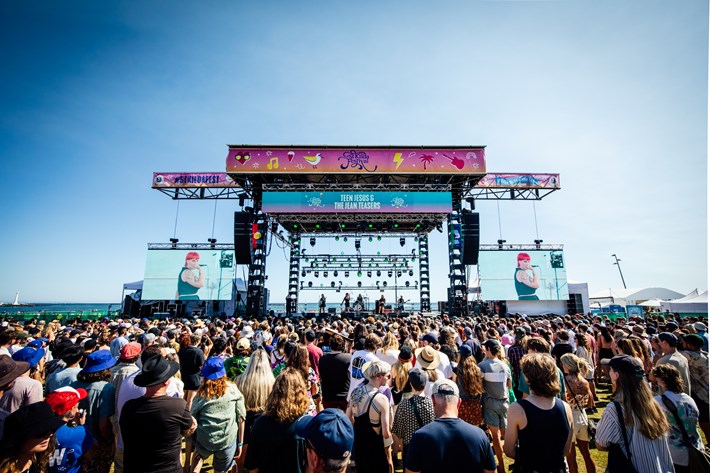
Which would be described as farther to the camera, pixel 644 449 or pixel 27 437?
pixel 644 449

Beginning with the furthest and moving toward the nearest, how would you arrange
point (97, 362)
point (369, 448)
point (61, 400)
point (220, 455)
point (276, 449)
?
point (97, 362) → point (220, 455) → point (369, 448) → point (61, 400) → point (276, 449)

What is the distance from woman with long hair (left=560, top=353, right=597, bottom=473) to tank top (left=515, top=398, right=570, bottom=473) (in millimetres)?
1577

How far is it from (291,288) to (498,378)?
911 inches

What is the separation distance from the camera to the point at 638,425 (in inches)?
105

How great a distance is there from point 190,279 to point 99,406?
2096 centimetres

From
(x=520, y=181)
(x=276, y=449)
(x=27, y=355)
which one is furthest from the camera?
(x=520, y=181)

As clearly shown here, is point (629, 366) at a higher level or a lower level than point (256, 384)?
higher

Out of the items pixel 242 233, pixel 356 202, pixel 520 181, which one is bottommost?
pixel 242 233

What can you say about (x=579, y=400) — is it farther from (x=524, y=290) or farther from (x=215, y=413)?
(x=524, y=290)

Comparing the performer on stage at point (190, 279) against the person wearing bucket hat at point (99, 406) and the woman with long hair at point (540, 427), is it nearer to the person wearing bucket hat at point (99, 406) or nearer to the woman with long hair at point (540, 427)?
the person wearing bucket hat at point (99, 406)

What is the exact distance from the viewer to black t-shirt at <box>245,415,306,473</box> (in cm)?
245

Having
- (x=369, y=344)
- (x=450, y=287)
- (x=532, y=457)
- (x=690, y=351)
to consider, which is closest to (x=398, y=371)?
(x=369, y=344)

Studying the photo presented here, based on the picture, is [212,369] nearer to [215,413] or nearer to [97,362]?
[215,413]

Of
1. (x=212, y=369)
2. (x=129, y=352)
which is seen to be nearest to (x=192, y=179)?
(x=129, y=352)
